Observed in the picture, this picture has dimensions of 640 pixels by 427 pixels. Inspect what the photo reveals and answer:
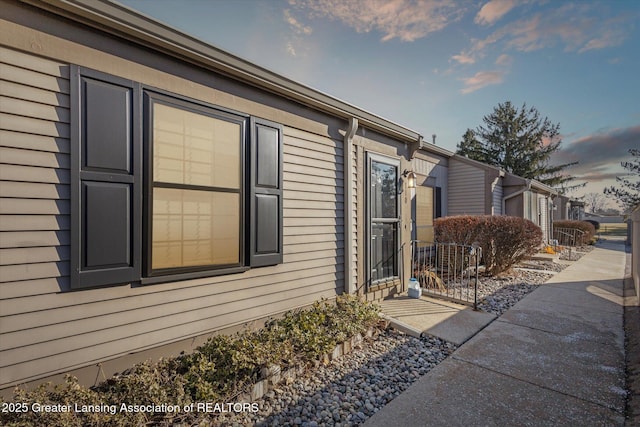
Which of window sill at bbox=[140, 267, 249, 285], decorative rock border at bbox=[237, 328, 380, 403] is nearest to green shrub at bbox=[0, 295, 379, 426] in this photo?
decorative rock border at bbox=[237, 328, 380, 403]

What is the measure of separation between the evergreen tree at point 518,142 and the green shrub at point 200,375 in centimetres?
2190

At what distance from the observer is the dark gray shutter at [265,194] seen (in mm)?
3209

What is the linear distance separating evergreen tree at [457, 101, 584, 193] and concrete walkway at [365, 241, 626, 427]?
1965cm

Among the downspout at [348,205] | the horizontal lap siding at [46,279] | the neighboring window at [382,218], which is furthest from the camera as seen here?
the neighboring window at [382,218]

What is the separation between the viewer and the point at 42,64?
2082 millimetres

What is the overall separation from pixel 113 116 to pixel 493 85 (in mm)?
10522

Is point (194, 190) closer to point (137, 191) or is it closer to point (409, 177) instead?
point (137, 191)

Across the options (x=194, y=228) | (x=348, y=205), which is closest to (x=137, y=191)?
(x=194, y=228)

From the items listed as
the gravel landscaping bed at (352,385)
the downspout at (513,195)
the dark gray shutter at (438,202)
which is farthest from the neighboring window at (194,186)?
the downspout at (513,195)

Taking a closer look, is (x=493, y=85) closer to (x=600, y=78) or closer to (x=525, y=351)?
(x=600, y=78)

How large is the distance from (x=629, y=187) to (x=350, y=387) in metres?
23.8

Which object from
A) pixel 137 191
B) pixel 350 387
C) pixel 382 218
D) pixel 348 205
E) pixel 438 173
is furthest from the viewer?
pixel 438 173

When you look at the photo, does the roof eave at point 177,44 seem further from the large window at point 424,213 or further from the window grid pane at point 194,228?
the large window at point 424,213

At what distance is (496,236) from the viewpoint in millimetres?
6652
